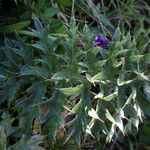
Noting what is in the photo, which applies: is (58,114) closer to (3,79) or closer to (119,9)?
(3,79)

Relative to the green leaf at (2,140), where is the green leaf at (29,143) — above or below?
below

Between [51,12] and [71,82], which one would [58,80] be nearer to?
[71,82]

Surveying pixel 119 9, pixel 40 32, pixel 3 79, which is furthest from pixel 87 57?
pixel 119 9

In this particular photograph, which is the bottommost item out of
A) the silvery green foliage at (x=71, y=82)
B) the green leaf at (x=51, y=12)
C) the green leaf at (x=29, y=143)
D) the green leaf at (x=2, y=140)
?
the green leaf at (x=29, y=143)

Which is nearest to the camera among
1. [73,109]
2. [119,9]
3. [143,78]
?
[73,109]

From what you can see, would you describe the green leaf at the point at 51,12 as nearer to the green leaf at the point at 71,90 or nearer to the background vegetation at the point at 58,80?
the background vegetation at the point at 58,80

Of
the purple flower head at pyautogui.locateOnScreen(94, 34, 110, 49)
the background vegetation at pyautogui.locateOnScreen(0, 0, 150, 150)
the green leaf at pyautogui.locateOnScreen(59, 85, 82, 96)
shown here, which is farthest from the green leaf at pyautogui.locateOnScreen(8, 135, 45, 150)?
the purple flower head at pyautogui.locateOnScreen(94, 34, 110, 49)

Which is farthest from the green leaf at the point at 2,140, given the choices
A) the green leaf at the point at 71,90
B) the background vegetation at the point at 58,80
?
the green leaf at the point at 71,90

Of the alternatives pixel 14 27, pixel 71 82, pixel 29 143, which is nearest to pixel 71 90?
pixel 71 82
